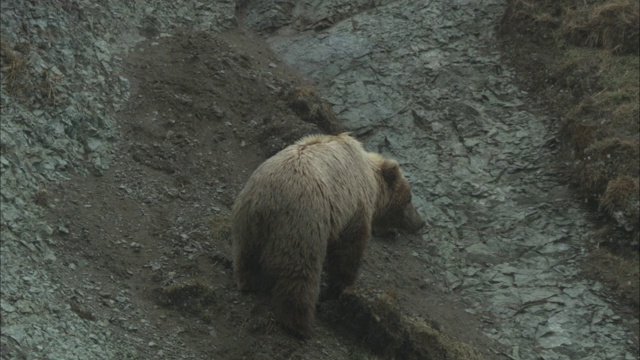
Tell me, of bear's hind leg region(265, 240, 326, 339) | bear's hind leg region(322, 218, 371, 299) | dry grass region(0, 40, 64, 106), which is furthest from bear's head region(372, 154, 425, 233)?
dry grass region(0, 40, 64, 106)

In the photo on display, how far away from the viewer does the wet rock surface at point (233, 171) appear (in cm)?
814

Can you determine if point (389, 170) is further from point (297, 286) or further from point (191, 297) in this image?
point (191, 297)

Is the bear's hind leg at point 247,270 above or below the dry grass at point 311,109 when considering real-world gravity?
below

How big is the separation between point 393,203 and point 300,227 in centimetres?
324

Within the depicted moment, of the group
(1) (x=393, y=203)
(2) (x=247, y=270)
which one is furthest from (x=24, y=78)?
(1) (x=393, y=203)

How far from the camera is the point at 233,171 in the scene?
1130 centimetres

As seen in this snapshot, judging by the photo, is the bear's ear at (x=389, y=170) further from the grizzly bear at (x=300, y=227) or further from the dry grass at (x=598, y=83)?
the dry grass at (x=598, y=83)

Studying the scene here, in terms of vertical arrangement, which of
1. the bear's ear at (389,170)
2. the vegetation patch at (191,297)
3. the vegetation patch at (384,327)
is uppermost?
the bear's ear at (389,170)

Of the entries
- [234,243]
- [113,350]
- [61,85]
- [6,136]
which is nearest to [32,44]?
[61,85]

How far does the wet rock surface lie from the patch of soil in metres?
0.03

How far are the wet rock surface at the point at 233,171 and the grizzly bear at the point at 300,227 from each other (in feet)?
1.28

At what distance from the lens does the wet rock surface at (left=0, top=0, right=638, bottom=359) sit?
8141 millimetres

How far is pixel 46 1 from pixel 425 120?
253 inches

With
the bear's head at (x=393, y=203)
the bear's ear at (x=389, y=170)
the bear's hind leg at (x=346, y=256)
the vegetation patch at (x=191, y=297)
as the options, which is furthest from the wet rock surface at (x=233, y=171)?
the bear's ear at (x=389, y=170)
